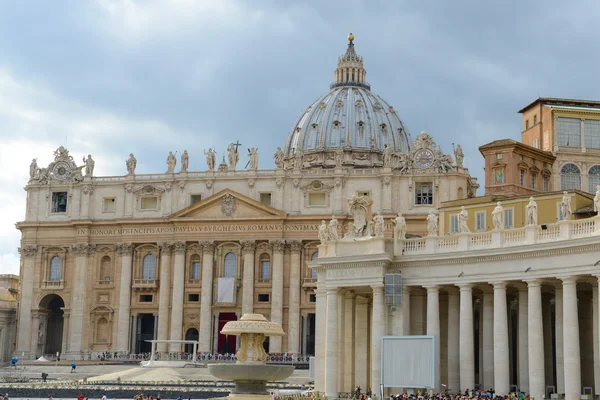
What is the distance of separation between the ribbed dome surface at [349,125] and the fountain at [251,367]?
4321 inches

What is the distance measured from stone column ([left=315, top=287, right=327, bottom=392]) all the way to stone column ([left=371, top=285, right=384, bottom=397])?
378cm

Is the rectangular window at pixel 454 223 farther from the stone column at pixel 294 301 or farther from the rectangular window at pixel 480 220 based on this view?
the stone column at pixel 294 301

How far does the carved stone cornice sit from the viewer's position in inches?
4719

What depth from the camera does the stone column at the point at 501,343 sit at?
1977 inches

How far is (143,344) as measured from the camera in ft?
391

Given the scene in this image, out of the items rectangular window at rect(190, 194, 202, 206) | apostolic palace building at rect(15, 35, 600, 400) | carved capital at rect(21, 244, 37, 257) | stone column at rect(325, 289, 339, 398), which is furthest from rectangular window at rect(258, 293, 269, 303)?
stone column at rect(325, 289, 339, 398)

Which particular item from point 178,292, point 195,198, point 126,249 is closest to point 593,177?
point 195,198

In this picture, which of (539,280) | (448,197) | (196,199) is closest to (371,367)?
(539,280)

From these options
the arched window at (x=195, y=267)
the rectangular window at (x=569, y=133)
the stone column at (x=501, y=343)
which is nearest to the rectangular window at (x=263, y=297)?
the arched window at (x=195, y=267)

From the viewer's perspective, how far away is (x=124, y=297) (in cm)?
11719

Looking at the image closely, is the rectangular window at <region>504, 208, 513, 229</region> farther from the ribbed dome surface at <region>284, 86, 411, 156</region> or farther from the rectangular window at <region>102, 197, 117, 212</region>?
the ribbed dome surface at <region>284, 86, 411, 156</region>

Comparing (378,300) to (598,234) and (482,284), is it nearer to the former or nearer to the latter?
(482,284)

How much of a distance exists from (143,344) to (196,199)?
61.0 ft

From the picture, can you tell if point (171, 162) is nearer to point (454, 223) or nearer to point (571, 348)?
point (454, 223)
